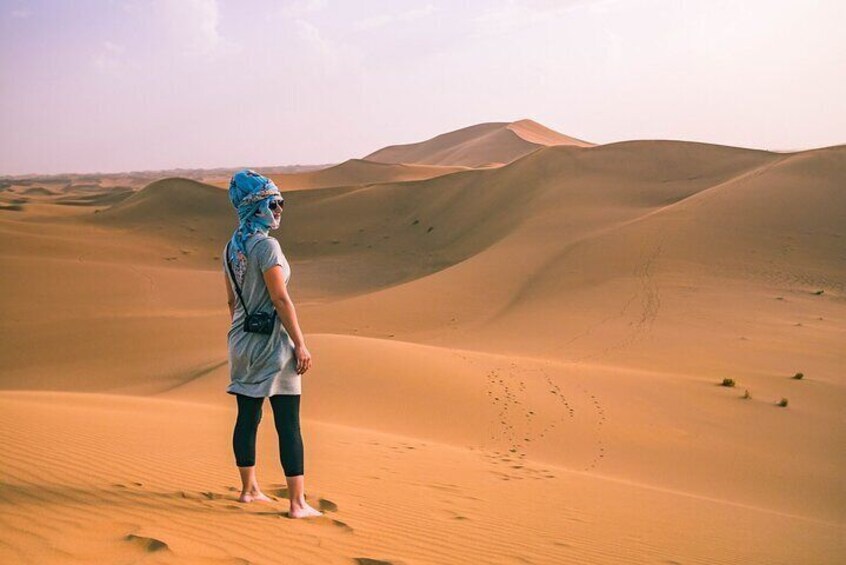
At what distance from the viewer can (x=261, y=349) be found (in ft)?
12.7

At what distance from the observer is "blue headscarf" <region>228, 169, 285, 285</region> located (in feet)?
12.8

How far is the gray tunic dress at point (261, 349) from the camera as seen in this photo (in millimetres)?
3854

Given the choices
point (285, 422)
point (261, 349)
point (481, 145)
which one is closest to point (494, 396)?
point (285, 422)

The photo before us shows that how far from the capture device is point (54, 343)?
17.5 metres

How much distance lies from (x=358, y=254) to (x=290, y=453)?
32024 millimetres

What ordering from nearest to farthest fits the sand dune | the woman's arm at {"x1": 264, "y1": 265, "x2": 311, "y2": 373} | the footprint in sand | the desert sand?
1. the footprint in sand
2. the woman's arm at {"x1": 264, "y1": 265, "x2": 311, "y2": 373}
3. the desert sand
4. the sand dune

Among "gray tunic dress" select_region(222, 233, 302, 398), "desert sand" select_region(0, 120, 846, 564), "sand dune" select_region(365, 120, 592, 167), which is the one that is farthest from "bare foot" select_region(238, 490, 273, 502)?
"sand dune" select_region(365, 120, 592, 167)

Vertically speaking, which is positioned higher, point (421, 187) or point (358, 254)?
point (421, 187)

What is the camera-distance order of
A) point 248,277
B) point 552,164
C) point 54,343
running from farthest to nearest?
1. point 552,164
2. point 54,343
3. point 248,277

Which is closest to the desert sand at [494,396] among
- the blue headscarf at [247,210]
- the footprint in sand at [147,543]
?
the footprint in sand at [147,543]

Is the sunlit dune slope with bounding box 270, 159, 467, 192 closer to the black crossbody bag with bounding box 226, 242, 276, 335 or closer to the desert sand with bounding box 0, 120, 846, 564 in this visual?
the desert sand with bounding box 0, 120, 846, 564

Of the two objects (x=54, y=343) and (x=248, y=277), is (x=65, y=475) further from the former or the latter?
(x=54, y=343)

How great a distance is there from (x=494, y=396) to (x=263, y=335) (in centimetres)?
618

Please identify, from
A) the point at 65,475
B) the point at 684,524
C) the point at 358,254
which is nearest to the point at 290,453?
the point at 65,475
